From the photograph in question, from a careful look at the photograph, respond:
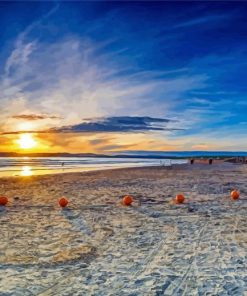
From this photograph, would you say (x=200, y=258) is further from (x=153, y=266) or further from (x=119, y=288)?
(x=119, y=288)

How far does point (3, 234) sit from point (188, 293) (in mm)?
5099

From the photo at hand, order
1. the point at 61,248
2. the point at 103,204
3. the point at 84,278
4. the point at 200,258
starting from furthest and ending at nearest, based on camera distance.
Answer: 1. the point at 103,204
2. the point at 61,248
3. the point at 200,258
4. the point at 84,278

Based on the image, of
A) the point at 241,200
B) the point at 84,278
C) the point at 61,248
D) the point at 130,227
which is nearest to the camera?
the point at 84,278

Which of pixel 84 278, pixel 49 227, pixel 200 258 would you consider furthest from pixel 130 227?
pixel 84 278

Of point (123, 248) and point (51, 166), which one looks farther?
point (51, 166)

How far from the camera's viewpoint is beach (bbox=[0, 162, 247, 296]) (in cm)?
562

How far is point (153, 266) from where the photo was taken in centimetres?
648

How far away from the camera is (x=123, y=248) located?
300 inches

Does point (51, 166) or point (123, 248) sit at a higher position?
point (51, 166)

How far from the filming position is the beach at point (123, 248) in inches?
221

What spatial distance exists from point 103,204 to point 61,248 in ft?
18.2

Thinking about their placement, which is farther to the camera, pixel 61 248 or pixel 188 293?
pixel 61 248

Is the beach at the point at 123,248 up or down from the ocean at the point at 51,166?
down

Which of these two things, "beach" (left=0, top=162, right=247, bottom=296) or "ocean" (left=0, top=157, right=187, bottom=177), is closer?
"beach" (left=0, top=162, right=247, bottom=296)
